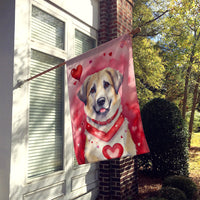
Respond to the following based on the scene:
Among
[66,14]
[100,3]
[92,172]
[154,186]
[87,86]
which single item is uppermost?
[100,3]

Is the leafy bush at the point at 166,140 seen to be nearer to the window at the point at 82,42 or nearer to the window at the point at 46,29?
the window at the point at 82,42

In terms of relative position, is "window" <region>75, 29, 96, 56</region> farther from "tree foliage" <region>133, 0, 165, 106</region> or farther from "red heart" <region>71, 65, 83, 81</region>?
"tree foliage" <region>133, 0, 165, 106</region>

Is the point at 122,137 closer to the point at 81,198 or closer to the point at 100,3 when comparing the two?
the point at 81,198

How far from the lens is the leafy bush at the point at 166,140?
7.33m

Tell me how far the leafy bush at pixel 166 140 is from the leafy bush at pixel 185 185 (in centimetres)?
142

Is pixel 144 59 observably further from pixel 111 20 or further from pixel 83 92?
pixel 83 92

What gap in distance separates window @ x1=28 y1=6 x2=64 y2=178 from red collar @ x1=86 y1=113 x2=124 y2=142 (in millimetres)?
1361

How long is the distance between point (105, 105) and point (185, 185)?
147 inches

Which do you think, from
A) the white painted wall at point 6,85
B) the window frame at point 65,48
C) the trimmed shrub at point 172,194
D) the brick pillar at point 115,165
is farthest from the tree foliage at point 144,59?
the white painted wall at point 6,85

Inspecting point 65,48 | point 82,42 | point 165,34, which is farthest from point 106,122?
point 165,34

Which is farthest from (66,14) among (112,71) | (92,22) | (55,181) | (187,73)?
(187,73)

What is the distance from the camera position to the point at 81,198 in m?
5.27

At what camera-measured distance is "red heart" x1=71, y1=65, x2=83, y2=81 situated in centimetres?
341

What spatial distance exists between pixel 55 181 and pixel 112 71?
246cm
